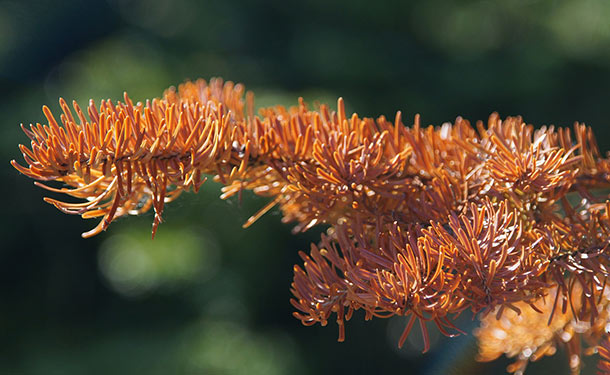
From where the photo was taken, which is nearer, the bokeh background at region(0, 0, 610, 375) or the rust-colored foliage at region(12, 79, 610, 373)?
the rust-colored foliage at region(12, 79, 610, 373)

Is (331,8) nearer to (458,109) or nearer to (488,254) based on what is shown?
(458,109)

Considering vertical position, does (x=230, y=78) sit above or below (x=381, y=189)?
above

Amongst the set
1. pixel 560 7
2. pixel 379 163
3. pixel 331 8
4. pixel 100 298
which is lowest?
pixel 100 298

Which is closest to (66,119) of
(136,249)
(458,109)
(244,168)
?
(244,168)

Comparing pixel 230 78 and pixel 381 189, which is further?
pixel 230 78
